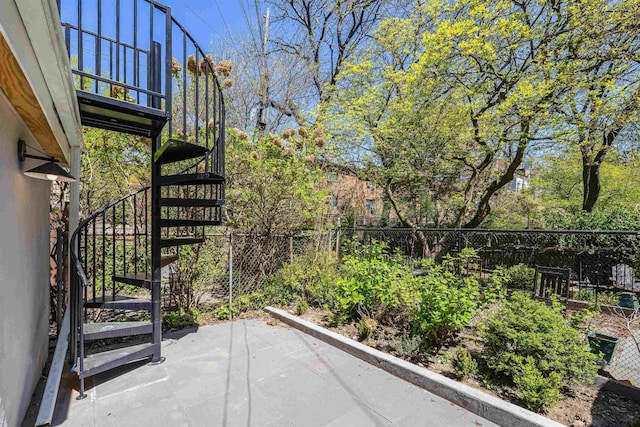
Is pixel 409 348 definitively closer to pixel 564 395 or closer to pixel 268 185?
pixel 564 395

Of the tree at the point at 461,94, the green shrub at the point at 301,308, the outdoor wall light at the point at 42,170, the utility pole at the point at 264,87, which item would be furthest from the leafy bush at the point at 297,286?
the utility pole at the point at 264,87

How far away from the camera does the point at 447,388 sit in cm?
248

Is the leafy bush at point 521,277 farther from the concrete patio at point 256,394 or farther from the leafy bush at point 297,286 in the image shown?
the concrete patio at point 256,394

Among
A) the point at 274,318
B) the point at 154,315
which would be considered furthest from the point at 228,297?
the point at 154,315

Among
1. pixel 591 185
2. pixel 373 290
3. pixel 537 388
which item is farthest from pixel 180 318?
pixel 591 185

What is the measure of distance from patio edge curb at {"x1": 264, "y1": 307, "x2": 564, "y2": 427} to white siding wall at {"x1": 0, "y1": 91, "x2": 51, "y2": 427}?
8.47 feet

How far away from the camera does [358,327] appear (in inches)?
139

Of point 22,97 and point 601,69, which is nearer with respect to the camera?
point 22,97

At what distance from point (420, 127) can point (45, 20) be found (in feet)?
26.0

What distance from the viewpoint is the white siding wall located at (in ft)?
5.78

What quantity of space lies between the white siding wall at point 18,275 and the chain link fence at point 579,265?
4129mm

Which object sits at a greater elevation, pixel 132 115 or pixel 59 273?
pixel 132 115

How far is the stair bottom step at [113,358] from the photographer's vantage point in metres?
2.53

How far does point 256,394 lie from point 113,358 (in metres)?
1.32
